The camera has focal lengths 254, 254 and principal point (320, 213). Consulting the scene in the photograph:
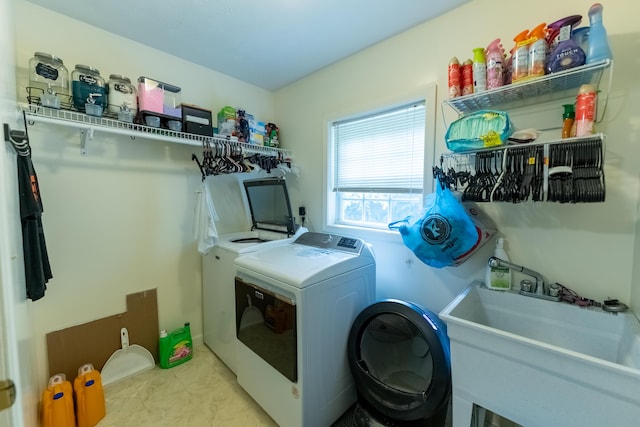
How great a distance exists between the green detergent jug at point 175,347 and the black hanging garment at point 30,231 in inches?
41.3

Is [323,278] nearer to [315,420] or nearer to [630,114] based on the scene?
[315,420]

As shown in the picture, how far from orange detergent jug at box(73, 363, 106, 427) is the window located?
6.63 feet

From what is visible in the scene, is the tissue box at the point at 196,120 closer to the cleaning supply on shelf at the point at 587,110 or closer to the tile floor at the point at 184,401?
the tile floor at the point at 184,401

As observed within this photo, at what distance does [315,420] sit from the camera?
4.81 feet

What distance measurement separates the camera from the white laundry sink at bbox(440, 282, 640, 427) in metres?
0.84

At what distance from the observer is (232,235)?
2.42 m

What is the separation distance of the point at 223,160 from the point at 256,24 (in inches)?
40.5

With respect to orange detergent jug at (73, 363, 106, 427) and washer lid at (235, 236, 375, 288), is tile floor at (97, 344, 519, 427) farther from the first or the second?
washer lid at (235, 236, 375, 288)

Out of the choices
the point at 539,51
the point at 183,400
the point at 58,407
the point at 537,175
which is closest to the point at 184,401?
the point at 183,400

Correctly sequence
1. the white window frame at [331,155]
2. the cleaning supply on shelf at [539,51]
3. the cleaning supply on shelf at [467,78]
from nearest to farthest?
the cleaning supply on shelf at [539,51]
the cleaning supply on shelf at [467,78]
the white window frame at [331,155]

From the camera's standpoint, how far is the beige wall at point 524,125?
114 cm

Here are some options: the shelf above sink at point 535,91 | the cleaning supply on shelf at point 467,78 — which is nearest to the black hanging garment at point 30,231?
the shelf above sink at point 535,91

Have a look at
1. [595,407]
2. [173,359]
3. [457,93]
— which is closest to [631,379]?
[595,407]

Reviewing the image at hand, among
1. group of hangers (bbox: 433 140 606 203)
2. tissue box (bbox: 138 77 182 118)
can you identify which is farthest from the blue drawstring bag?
tissue box (bbox: 138 77 182 118)
